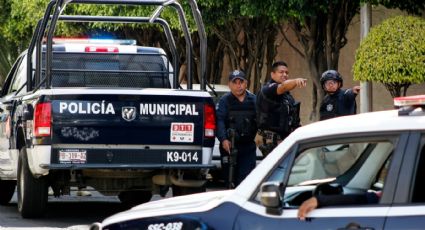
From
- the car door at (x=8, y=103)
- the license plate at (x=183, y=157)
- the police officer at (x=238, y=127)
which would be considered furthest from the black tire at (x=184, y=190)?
the car door at (x=8, y=103)

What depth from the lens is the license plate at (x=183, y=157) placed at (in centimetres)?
1145

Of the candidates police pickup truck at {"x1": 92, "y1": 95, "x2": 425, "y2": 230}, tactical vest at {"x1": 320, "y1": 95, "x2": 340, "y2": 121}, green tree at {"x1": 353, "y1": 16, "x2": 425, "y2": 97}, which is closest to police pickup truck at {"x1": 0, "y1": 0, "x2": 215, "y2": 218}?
tactical vest at {"x1": 320, "y1": 95, "x2": 340, "y2": 121}

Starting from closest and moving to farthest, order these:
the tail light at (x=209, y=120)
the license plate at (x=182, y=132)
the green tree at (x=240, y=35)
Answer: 1. the license plate at (x=182, y=132)
2. the tail light at (x=209, y=120)
3. the green tree at (x=240, y=35)

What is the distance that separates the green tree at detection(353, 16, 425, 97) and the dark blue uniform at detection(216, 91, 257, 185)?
6643 mm

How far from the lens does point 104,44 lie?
533 inches

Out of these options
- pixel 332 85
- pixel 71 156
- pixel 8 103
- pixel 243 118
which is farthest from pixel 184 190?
pixel 8 103

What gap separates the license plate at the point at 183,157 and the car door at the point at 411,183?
19.7ft

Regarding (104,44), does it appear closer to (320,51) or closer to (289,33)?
(320,51)

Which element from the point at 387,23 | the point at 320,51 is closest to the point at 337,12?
the point at 320,51

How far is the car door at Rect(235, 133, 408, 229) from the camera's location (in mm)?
5617

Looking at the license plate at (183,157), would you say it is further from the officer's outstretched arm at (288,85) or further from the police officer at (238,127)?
the officer's outstretched arm at (288,85)

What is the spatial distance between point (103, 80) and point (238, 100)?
65.9 inches

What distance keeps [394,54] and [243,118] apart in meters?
6.94

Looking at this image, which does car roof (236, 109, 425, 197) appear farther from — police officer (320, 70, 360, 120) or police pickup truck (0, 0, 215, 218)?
police officer (320, 70, 360, 120)
